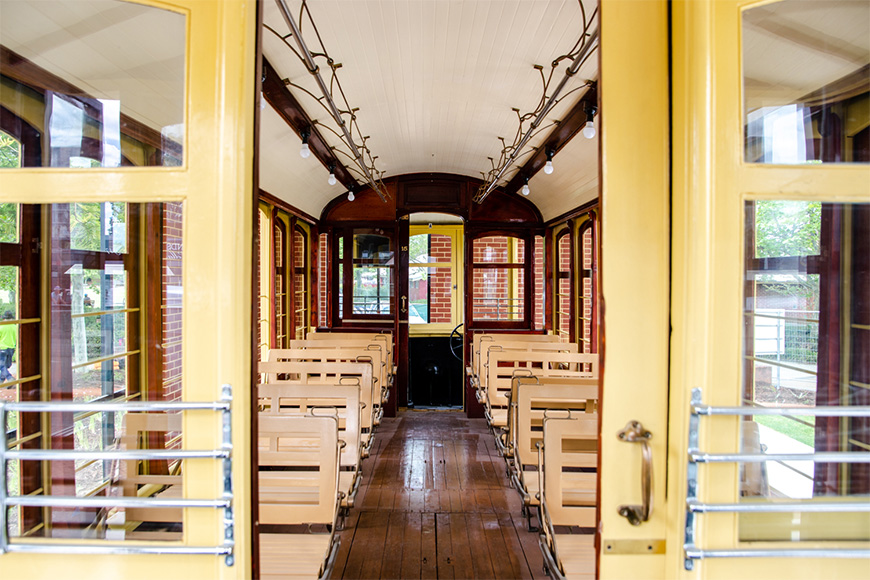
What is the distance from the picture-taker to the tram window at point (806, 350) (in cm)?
120

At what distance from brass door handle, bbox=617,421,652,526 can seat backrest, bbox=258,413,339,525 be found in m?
1.35

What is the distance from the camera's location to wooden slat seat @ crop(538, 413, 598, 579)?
2.05 metres

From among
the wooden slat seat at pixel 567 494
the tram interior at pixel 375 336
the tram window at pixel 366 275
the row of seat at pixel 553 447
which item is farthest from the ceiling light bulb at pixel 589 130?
the tram window at pixel 366 275

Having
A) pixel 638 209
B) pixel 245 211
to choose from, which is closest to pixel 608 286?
pixel 638 209

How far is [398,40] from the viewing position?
2695mm

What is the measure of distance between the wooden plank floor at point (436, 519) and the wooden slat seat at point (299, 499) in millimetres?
774

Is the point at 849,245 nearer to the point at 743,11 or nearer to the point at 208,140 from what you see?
the point at 743,11

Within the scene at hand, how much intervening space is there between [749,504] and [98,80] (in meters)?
2.15

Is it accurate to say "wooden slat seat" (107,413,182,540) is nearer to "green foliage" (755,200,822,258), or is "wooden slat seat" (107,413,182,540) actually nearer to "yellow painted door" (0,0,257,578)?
"yellow painted door" (0,0,257,578)

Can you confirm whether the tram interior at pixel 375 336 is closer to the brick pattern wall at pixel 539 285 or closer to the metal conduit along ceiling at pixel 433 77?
the metal conduit along ceiling at pixel 433 77

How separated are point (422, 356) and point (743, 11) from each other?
6.90 m

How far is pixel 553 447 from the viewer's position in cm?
227

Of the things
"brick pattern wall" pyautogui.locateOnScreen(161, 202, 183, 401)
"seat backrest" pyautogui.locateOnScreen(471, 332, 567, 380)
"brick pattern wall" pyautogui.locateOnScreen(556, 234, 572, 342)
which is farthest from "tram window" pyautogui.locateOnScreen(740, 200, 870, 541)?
"brick pattern wall" pyautogui.locateOnScreen(556, 234, 572, 342)

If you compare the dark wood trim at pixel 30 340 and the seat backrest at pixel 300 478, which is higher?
the dark wood trim at pixel 30 340
